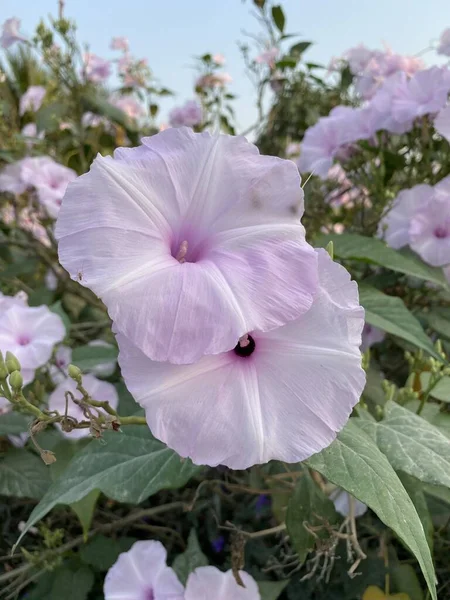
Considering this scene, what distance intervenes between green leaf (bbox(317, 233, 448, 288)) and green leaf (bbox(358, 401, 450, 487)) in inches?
13.1

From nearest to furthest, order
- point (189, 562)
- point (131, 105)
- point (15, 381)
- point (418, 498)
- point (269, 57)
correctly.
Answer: point (15, 381), point (418, 498), point (189, 562), point (269, 57), point (131, 105)

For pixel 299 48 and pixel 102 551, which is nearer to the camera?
pixel 102 551

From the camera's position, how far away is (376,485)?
488 mm

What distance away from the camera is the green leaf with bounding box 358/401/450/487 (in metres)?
0.54

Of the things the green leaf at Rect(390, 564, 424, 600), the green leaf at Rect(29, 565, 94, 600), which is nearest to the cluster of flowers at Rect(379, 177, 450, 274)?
the green leaf at Rect(390, 564, 424, 600)

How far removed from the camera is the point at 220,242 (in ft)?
1.59

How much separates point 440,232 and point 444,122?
215 millimetres

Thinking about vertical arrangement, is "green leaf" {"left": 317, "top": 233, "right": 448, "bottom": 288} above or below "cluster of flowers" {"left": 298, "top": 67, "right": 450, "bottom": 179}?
below

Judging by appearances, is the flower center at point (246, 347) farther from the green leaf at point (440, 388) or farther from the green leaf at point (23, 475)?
the green leaf at point (23, 475)

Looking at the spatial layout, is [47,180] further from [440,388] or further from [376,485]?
[376,485]

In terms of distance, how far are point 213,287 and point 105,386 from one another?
663 millimetres

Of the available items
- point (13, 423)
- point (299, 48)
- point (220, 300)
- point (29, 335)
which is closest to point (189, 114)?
point (299, 48)

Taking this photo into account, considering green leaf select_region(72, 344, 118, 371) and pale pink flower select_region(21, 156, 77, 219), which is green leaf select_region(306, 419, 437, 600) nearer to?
green leaf select_region(72, 344, 118, 371)

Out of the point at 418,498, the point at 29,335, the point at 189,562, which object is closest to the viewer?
the point at 418,498
